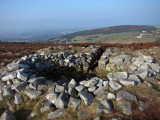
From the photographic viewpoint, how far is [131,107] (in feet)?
15.7

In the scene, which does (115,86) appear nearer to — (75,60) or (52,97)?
(52,97)

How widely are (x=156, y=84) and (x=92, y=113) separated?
13.2ft

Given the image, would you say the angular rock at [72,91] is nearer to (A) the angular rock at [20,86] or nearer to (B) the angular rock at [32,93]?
(B) the angular rock at [32,93]

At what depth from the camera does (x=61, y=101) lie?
17.4ft

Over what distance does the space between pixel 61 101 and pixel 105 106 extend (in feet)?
6.11

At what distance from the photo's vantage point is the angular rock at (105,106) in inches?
187

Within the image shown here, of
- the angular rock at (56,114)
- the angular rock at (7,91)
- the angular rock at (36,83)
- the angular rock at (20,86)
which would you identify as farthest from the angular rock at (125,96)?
the angular rock at (7,91)

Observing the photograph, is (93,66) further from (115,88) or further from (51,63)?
(115,88)

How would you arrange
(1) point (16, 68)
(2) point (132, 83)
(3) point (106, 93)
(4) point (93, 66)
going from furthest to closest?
1. (4) point (93, 66)
2. (1) point (16, 68)
3. (2) point (132, 83)
4. (3) point (106, 93)

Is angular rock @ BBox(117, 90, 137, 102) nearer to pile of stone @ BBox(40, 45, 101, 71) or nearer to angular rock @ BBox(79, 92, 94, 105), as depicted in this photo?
angular rock @ BBox(79, 92, 94, 105)

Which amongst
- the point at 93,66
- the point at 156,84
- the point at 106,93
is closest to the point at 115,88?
the point at 106,93

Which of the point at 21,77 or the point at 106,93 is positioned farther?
the point at 21,77

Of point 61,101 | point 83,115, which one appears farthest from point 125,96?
point 61,101

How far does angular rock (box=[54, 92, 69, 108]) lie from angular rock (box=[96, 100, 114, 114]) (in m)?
1.45
